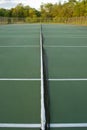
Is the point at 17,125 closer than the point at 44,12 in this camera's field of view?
Yes


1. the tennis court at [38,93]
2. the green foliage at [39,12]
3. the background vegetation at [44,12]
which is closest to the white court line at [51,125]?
the tennis court at [38,93]

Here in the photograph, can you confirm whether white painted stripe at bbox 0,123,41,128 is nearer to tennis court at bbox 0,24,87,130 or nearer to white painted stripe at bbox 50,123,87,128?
tennis court at bbox 0,24,87,130

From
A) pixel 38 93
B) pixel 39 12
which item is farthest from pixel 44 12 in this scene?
pixel 38 93

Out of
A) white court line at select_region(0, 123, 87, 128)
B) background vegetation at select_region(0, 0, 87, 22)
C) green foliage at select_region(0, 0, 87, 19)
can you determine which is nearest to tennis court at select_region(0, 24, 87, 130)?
white court line at select_region(0, 123, 87, 128)

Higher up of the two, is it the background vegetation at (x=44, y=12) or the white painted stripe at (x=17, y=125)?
the white painted stripe at (x=17, y=125)

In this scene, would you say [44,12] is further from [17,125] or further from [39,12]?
[17,125]

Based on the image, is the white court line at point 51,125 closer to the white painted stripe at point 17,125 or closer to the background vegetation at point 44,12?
the white painted stripe at point 17,125

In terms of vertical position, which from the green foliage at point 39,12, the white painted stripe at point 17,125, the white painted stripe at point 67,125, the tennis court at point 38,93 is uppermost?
A: the white painted stripe at point 17,125

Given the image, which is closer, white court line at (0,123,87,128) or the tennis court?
white court line at (0,123,87,128)

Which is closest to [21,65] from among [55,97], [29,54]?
[29,54]

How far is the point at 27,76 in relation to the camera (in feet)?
22.2

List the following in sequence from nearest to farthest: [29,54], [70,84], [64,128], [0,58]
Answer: [64,128] < [70,84] < [0,58] < [29,54]

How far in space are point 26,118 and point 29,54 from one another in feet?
18.0

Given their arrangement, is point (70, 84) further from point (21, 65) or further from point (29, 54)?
point (29, 54)
